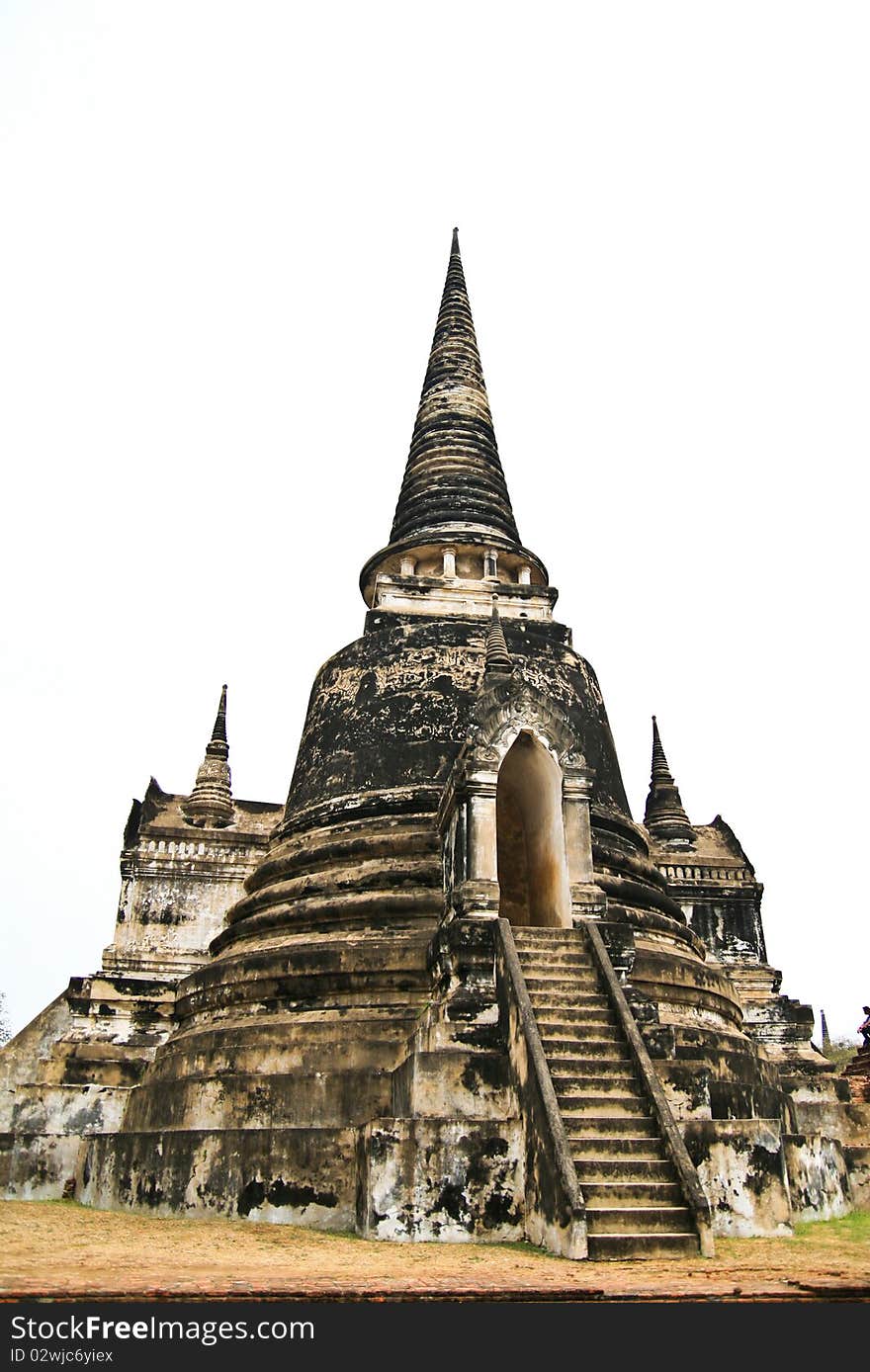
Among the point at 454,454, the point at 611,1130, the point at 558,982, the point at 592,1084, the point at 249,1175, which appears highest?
the point at 454,454

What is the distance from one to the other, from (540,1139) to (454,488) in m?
12.7

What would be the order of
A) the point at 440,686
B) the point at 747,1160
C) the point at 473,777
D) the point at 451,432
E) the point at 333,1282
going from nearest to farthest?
the point at 333,1282 → the point at 747,1160 → the point at 473,777 → the point at 440,686 → the point at 451,432

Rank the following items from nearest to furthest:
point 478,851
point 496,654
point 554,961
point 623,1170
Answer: point 623,1170 < point 554,961 < point 478,851 < point 496,654

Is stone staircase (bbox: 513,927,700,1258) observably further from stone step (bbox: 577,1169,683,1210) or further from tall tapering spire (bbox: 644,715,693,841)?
tall tapering spire (bbox: 644,715,693,841)

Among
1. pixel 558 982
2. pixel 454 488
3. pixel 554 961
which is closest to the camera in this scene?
pixel 558 982

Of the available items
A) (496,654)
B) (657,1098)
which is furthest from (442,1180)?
(496,654)

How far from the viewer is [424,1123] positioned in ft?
26.7

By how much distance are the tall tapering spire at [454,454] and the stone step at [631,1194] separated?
1155cm

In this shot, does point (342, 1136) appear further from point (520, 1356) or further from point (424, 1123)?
point (520, 1356)

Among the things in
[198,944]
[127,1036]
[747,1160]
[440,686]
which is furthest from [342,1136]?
[198,944]

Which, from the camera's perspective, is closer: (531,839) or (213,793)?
(531,839)

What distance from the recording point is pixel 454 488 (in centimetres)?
1845

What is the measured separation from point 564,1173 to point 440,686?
24.8 ft

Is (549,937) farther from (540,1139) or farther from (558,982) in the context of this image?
(540,1139)
